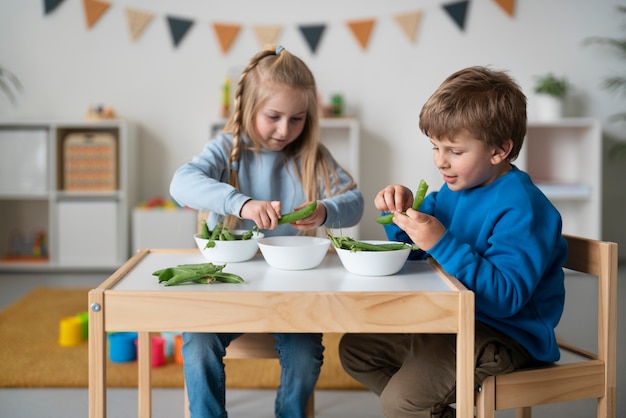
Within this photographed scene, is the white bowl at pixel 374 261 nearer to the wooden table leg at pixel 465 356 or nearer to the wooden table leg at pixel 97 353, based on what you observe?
the wooden table leg at pixel 465 356

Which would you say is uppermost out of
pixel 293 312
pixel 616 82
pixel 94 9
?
pixel 94 9

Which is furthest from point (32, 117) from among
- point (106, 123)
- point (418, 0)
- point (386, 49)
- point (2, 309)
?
point (418, 0)

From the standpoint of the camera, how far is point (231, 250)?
4.41ft

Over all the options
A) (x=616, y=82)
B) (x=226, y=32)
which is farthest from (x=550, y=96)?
(x=226, y=32)

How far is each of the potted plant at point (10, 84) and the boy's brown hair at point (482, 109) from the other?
12.5ft

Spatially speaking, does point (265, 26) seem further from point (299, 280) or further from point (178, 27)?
point (299, 280)

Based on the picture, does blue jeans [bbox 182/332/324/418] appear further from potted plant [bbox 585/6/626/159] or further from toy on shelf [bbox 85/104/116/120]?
potted plant [bbox 585/6/626/159]

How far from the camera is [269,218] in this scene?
1422 millimetres

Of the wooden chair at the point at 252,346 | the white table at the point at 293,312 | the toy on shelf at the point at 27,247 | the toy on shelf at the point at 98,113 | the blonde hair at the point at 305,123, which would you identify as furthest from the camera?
the toy on shelf at the point at 27,247

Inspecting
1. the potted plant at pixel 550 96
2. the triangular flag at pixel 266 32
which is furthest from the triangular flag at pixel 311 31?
the potted plant at pixel 550 96

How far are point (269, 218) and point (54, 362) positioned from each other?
4.28 feet

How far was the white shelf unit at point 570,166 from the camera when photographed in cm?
416

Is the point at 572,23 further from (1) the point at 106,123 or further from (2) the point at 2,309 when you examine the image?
(2) the point at 2,309

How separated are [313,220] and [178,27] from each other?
128 inches
